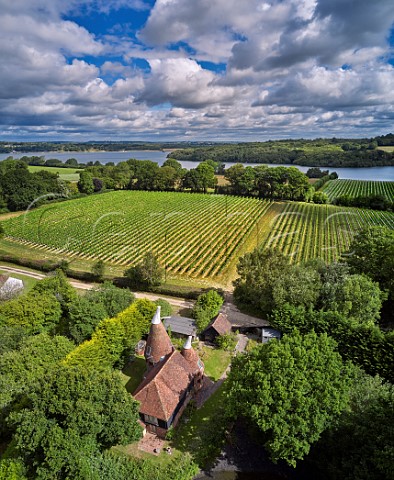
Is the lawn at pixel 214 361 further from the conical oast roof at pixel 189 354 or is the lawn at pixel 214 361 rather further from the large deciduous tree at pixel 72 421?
the large deciduous tree at pixel 72 421

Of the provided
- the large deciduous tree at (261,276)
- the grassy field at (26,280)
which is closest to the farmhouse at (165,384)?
the large deciduous tree at (261,276)

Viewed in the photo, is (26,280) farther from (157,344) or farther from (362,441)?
(362,441)

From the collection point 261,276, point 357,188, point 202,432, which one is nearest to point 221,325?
point 261,276

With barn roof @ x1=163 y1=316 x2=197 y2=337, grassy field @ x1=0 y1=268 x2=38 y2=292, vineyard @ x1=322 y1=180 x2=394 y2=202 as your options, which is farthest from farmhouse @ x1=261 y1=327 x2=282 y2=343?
vineyard @ x1=322 y1=180 x2=394 y2=202

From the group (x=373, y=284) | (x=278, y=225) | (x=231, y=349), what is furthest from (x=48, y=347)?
(x=278, y=225)

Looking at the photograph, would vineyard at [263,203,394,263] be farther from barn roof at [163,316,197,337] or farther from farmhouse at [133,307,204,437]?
farmhouse at [133,307,204,437]
